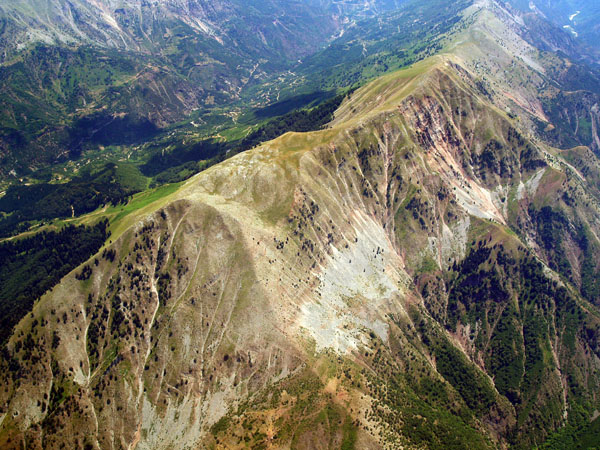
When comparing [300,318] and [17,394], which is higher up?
[17,394]

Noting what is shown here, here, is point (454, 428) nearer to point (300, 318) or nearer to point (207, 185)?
point (300, 318)

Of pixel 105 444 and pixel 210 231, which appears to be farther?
pixel 210 231

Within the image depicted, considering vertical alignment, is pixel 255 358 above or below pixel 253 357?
below

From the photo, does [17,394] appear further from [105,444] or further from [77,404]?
[105,444]

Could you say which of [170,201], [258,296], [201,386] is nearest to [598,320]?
[258,296]

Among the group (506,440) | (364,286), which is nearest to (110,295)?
(364,286)

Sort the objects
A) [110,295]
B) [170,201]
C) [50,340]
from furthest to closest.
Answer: [170,201] < [110,295] < [50,340]

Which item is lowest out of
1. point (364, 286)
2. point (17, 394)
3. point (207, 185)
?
point (364, 286)

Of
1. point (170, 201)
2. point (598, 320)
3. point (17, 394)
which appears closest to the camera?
point (17, 394)

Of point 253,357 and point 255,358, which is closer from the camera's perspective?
point 255,358
